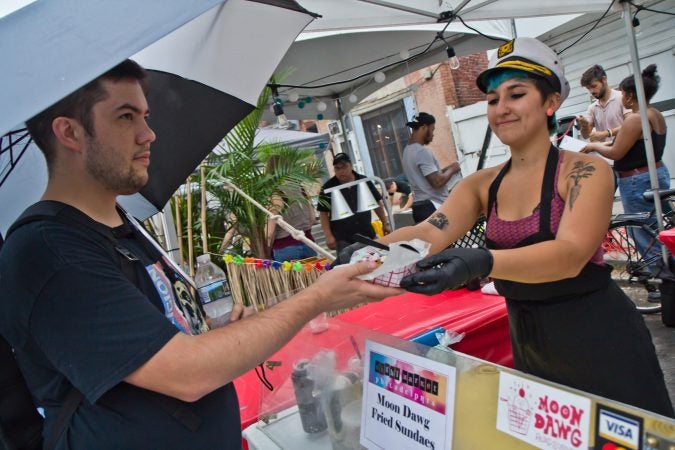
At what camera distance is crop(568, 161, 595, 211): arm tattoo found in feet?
4.68

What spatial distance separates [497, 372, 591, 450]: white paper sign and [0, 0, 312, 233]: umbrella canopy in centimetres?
101

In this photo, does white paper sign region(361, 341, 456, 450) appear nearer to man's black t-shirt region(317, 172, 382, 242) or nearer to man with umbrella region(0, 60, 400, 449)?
man with umbrella region(0, 60, 400, 449)

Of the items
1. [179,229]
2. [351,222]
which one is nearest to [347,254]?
[179,229]

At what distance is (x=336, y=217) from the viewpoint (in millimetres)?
4680

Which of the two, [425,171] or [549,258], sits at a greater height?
[425,171]

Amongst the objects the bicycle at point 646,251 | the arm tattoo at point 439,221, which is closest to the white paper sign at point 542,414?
the arm tattoo at point 439,221

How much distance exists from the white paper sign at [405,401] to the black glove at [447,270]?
0.60 ft

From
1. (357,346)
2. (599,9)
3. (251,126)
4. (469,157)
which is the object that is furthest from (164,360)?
(469,157)

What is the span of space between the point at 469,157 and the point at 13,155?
1132 cm

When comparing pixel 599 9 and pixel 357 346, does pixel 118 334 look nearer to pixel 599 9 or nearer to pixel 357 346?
pixel 357 346

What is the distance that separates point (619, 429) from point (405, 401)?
525mm

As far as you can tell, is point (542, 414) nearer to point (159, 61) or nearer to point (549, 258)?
point (549, 258)

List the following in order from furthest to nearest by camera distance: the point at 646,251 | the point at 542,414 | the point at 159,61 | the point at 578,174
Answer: the point at 646,251
the point at 159,61
the point at 578,174
the point at 542,414

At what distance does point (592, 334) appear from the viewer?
4.82ft
